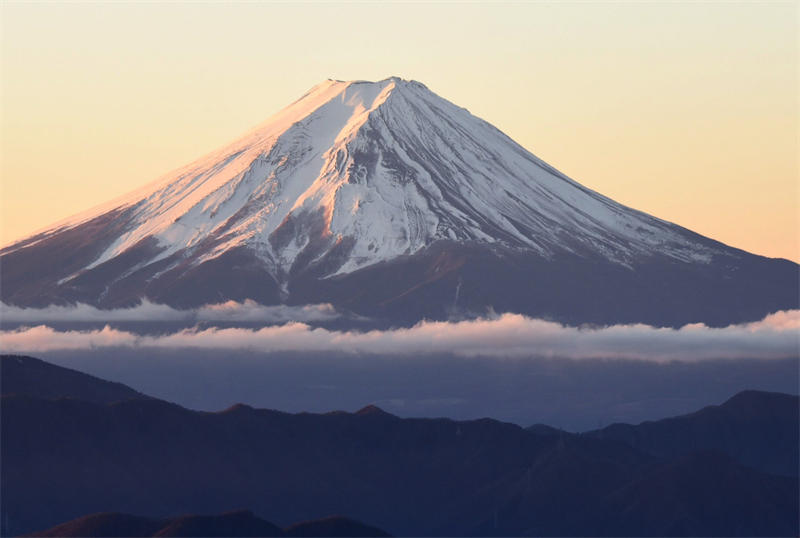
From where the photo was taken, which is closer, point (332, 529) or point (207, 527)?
point (207, 527)

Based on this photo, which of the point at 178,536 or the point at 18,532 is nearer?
the point at 178,536

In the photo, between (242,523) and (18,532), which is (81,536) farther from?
(18,532)

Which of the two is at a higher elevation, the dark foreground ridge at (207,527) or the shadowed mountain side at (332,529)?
the dark foreground ridge at (207,527)

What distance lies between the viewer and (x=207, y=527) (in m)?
159

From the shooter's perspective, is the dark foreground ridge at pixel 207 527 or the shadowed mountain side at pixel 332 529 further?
the shadowed mountain side at pixel 332 529

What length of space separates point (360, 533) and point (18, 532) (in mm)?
48301

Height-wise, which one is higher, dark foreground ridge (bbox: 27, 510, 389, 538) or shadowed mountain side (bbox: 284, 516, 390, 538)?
dark foreground ridge (bbox: 27, 510, 389, 538)

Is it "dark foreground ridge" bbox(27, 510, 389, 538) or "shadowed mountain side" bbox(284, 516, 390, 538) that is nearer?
"dark foreground ridge" bbox(27, 510, 389, 538)

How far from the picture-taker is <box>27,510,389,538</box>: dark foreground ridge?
158625 millimetres

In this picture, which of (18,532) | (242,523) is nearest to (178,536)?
(242,523)

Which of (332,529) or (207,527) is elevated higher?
(207,527)

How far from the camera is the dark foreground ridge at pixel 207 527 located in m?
159

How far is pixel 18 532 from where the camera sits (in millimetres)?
198875

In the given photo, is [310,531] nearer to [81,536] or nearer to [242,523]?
[242,523]
